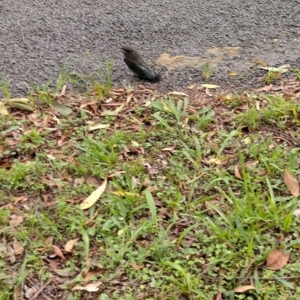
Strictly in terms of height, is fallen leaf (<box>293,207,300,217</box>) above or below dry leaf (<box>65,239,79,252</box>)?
above

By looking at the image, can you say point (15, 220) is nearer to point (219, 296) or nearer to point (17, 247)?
point (17, 247)

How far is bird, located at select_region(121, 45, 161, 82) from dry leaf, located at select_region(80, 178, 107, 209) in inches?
40.4

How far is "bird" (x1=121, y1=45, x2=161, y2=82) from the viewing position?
379cm

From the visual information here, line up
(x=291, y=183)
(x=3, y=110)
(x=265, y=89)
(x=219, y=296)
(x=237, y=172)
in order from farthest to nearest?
(x=265, y=89), (x=3, y=110), (x=237, y=172), (x=291, y=183), (x=219, y=296)

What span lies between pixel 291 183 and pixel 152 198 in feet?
2.43

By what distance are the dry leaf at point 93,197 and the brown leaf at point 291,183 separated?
38.2 inches

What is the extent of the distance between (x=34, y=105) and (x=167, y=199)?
117cm

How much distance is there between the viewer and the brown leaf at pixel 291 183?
2975mm

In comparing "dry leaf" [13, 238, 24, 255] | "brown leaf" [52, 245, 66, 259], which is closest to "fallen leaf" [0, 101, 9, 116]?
"dry leaf" [13, 238, 24, 255]

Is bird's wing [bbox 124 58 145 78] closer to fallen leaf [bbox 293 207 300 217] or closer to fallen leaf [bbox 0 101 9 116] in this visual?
fallen leaf [bbox 0 101 9 116]

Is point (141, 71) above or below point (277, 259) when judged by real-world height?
above

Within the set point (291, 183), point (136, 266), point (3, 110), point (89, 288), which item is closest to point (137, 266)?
point (136, 266)

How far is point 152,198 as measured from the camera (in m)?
2.95

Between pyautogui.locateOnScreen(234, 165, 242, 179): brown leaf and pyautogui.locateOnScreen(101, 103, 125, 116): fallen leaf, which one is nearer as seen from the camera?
pyautogui.locateOnScreen(234, 165, 242, 179): brown leaf
